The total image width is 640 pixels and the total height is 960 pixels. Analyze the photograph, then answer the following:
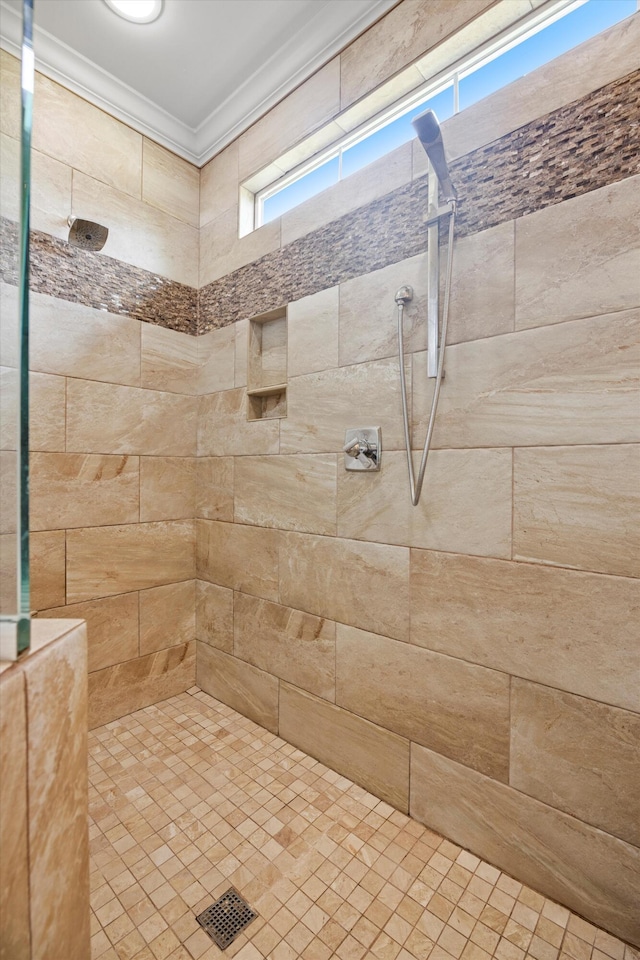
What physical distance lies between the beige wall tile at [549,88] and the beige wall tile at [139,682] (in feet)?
7.86

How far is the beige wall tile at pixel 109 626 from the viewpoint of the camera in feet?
6.26

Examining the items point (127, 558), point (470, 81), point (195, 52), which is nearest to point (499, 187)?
point (470, 81)

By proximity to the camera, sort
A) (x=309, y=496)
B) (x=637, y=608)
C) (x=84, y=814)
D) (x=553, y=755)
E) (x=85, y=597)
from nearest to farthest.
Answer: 1. (x=84, y=814)
2. (x=637, y=608)
3. (x=553, y=755)
4. (x=309, y=496)
5. (x=85, y=597)

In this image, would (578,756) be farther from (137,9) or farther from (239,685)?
(137,9)

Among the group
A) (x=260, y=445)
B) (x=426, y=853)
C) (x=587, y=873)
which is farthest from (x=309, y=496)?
(x=587, y=873)

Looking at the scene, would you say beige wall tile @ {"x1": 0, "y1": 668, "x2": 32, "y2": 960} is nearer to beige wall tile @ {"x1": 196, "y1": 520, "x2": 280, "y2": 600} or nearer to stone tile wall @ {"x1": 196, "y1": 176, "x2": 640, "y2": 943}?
stone tile wall @ {"x1": 196, "y1": 176, "x2": 640, "y2": 943}

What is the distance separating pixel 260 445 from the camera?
199cm

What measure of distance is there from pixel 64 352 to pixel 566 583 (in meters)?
2.02

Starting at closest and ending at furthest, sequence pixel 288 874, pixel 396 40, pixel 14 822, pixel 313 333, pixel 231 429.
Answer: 1. pixel 14 822
2. pixel 288 874
3. pixel 396 40
4. pixel 313 333
5. pixel 231 429

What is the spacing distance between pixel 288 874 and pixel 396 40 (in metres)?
2.69

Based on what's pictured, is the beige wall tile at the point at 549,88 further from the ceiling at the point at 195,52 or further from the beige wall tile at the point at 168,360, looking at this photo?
the beige wall tile at the point at 168,360

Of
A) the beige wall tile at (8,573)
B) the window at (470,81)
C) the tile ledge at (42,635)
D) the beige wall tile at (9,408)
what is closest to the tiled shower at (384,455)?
the window at (470,81)

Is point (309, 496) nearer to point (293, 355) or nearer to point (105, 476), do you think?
point (293, 355)

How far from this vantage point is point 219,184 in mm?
2236
